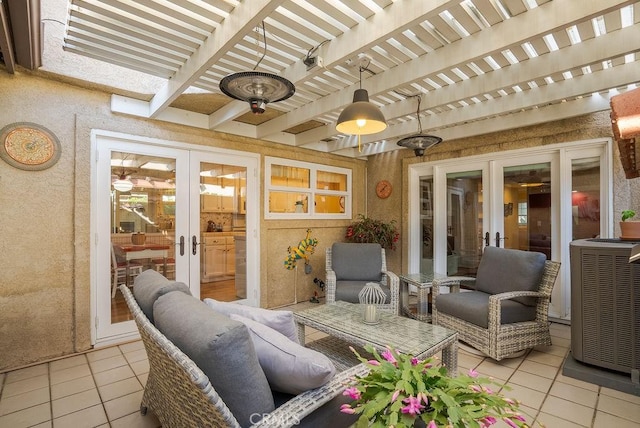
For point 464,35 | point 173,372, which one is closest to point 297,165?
point 464,35

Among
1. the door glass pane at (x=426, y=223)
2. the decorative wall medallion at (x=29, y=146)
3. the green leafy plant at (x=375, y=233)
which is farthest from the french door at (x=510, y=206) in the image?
the decorative wall medallion at (x=29, y=146)

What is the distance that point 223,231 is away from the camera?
161 inches

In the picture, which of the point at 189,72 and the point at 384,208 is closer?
the point at 189,72

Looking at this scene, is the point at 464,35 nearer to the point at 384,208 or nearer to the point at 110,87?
the point at 110,87

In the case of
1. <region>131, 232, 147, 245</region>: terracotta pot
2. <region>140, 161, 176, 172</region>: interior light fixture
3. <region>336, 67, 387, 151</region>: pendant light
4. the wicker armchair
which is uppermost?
<region>336, 67, 387, 151</region>: pendant light

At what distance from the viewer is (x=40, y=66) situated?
8.84 ft

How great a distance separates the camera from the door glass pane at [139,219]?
10.9ft

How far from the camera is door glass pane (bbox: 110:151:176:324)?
10.9 ft

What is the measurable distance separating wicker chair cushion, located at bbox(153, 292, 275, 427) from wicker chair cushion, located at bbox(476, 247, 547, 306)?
2825 mm

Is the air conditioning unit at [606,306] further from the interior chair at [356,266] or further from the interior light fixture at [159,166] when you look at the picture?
the interior light fixture at [159,166]

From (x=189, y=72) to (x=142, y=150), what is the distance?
1369 millimetres

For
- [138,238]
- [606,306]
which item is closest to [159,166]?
[138,238]

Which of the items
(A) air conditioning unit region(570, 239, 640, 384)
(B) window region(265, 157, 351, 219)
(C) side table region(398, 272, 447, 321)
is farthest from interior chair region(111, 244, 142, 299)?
(A) air conditioning unit region(570, 239, 640, 384)

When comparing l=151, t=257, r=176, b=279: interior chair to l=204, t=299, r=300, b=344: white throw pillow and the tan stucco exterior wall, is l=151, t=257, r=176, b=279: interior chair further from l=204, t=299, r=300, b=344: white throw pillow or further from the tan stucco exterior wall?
l=204, t=299, r=300, b=344: white throw pillow
